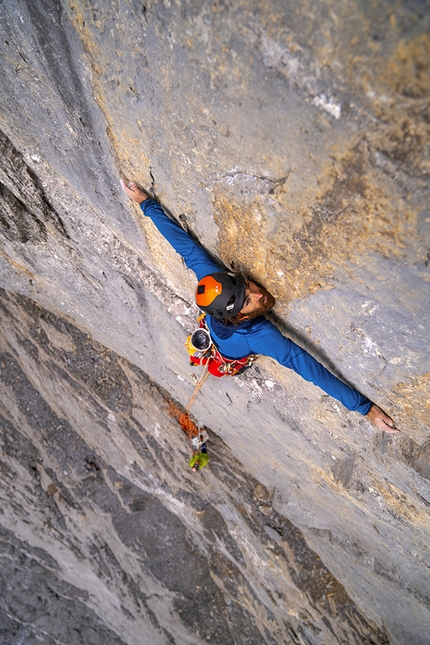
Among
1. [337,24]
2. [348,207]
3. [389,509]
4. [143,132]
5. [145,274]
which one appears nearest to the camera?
[337,24]

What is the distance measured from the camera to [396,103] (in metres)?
1.23

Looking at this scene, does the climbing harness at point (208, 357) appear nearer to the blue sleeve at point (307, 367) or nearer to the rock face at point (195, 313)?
the rock face at point (195, 313)

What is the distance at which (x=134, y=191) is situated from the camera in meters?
2.82

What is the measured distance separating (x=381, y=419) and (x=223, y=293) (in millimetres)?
1185

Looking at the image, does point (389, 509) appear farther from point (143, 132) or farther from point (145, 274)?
point (143, 132)

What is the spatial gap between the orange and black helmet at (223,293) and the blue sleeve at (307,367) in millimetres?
285

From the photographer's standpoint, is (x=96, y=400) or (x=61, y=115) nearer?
(x=61, y=115)

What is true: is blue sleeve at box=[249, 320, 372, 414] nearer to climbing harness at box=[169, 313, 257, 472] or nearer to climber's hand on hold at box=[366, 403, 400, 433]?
climber's hand on hold at box=[366, 403, 400, 433]

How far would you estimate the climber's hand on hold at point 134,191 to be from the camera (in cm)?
281

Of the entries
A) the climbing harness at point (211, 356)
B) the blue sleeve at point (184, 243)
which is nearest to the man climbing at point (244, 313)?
the blue sleeve at point (184, 243)

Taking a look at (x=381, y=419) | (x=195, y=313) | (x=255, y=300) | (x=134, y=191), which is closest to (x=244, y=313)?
(x=255, y=300)

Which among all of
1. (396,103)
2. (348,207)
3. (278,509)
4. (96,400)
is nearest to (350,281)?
(348,207)

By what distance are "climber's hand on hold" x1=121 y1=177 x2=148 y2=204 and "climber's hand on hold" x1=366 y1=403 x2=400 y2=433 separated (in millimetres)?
1964

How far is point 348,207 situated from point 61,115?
6.86 ft
